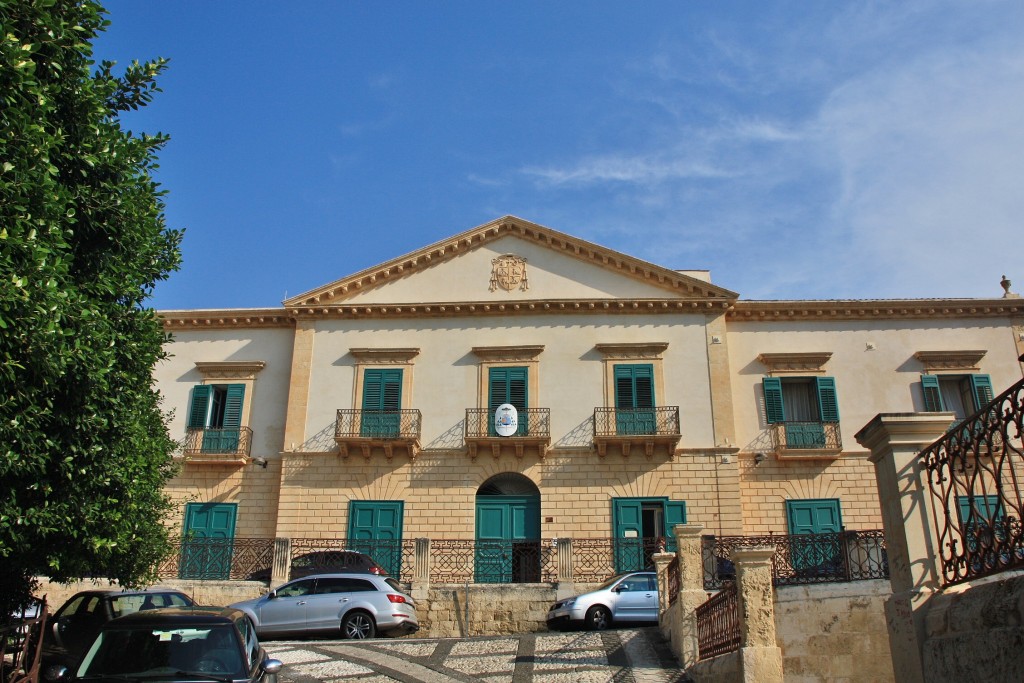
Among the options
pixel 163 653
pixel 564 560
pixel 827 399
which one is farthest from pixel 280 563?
pixel 827 399

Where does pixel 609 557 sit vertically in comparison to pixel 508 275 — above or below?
below

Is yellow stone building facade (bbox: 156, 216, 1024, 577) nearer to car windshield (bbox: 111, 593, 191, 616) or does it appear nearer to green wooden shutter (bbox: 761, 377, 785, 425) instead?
green wooden shutter (bbox: 761, 377, 785, 425)

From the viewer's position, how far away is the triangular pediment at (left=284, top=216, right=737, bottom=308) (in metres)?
27.3

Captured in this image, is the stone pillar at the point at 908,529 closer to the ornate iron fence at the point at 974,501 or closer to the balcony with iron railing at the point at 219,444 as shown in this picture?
the ornate iron fence at the point at 974,501

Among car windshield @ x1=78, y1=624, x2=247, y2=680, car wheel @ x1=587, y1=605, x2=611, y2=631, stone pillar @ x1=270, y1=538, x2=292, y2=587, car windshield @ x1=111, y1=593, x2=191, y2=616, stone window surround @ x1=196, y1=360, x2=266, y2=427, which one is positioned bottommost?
car windshield @ x1=78, y1=624, x2=247, y2=680

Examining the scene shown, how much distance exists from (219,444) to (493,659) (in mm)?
15947

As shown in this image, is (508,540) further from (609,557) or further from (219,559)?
(219,559)

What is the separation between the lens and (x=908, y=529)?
21.7 ft

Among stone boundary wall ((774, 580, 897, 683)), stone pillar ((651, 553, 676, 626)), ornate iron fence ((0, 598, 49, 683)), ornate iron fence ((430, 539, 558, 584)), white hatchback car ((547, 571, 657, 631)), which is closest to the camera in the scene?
ornate iron fence ((0, 598, 49, 683))

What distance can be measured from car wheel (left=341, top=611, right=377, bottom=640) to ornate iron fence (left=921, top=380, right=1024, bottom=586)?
12598mm

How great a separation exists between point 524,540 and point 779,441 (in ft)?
27.4

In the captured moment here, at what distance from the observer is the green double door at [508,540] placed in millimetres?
23312

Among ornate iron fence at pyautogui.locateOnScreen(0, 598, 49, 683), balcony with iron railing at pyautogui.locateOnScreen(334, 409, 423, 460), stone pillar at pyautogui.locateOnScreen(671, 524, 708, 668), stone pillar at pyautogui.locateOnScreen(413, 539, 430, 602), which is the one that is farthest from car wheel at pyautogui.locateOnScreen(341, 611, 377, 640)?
balcony with iron railing at pyautogui.locateOnScreen(334, 409, 423, 460)

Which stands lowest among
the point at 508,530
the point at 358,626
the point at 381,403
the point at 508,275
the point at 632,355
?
the point at 358,626
